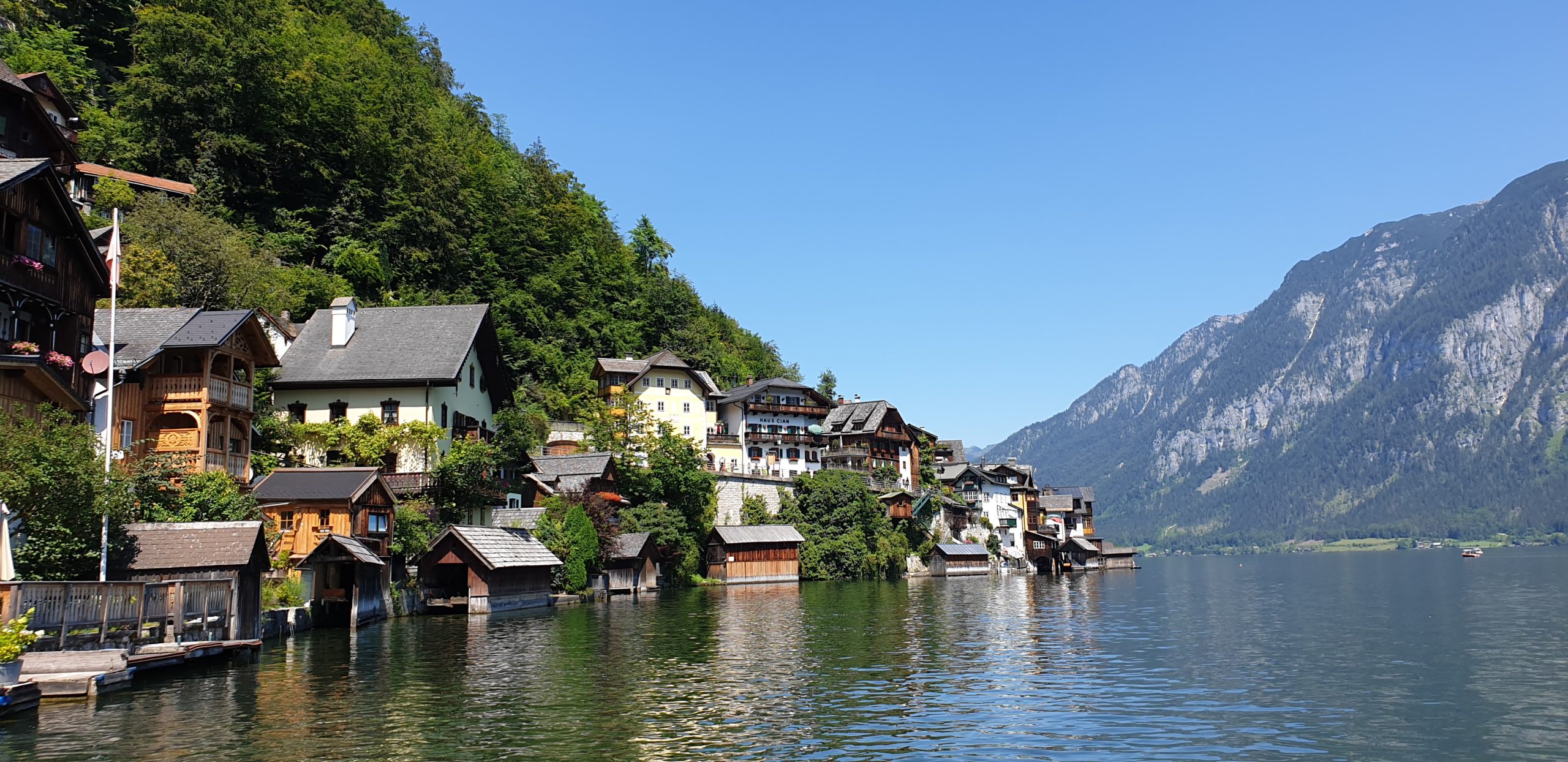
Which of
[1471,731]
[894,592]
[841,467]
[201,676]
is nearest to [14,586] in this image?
[201,676]

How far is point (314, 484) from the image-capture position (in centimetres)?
4634

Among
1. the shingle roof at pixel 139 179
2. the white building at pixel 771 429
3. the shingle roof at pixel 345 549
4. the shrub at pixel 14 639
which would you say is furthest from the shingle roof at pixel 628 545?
the shrub at pixel 14 639

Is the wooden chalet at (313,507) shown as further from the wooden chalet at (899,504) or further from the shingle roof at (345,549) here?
the wooden chalet at (899,504)

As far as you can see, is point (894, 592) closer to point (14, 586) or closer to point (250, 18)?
point (14, 586)

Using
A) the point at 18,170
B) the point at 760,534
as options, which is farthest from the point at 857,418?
the point at 18,170

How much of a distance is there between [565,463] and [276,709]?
46.3 metres

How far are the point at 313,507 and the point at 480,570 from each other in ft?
31.6

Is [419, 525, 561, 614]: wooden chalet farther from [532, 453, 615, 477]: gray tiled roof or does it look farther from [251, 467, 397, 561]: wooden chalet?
[532, 453, 615, 477]: gray tiled roof

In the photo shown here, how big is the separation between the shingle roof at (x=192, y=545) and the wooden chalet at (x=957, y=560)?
8184 cm

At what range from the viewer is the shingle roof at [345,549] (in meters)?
43.1

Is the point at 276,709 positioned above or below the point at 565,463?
below

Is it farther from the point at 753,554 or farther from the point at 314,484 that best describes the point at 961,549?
the point at 314,484

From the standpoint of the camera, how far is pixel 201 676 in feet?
94.9

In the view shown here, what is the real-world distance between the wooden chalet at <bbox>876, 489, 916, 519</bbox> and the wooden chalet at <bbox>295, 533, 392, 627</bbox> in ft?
210
